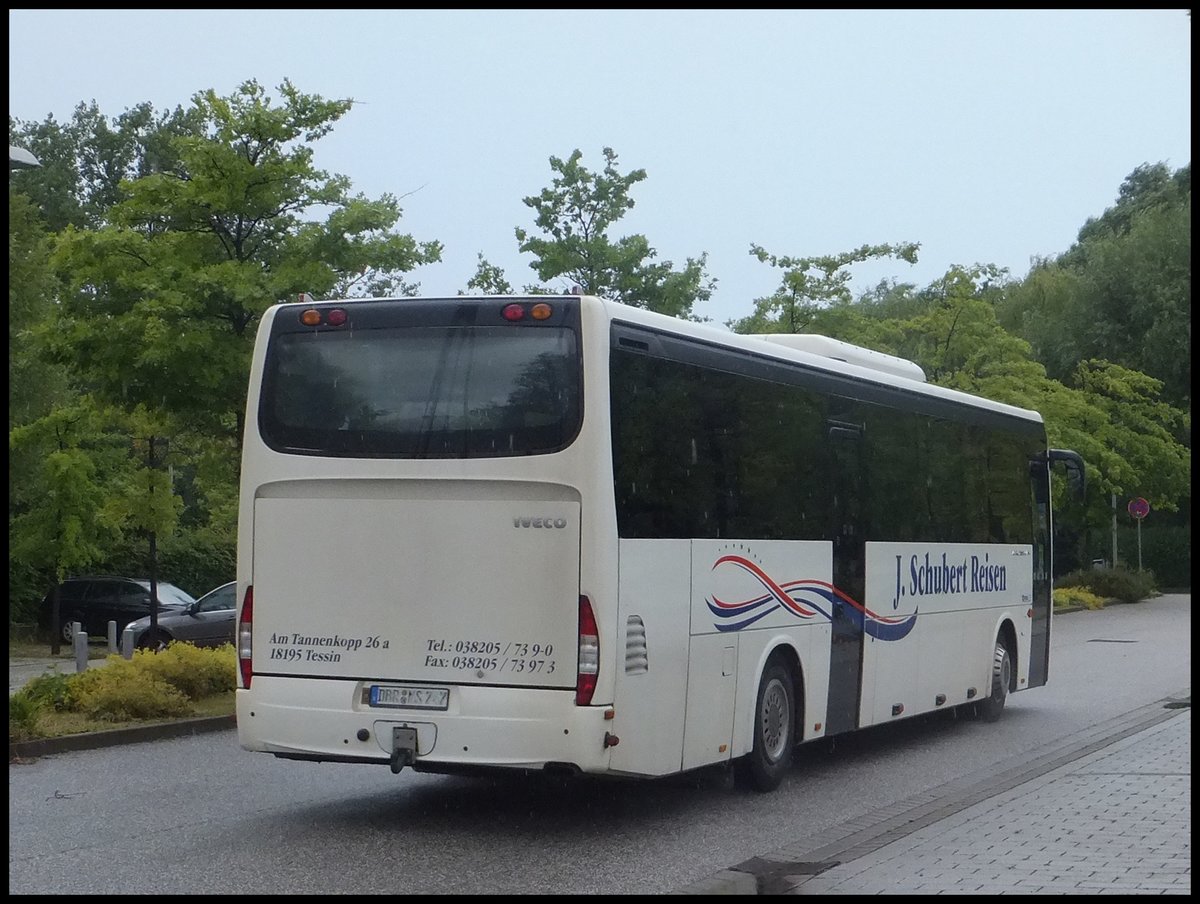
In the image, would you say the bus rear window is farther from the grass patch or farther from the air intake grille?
the grass patch

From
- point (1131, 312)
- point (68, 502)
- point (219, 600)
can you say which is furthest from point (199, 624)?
point (1131, 312)

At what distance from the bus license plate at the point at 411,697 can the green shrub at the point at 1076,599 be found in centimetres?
3487

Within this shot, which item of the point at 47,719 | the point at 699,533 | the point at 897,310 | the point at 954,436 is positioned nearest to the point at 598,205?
the point at 954,436

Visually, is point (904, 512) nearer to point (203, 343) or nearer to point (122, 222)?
point (203, 343)

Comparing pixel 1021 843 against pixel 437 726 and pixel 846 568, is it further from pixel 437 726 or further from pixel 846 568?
pixel 846 568

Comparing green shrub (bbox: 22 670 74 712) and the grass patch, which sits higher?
green shrub (bbox: 22 670 74 712)

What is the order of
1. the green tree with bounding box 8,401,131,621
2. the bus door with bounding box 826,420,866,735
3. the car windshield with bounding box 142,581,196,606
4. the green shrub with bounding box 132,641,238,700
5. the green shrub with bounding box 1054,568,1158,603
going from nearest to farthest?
1. the bus door with bounding box 826,420,866,735
2. the green shrub with bounding box 132,641,238,700
3. the car windshield with bounding box 142,581,196,606
4. the green tree with bounding box 8,401,131,621
5. the green shrub with bounding box 1054,568,1158,603

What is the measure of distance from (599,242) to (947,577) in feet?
67.0

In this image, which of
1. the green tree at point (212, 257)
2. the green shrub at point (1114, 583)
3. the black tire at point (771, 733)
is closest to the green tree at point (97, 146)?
the green shrub at point (1114, 583)

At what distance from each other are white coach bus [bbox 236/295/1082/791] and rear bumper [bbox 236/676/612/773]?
13 mm

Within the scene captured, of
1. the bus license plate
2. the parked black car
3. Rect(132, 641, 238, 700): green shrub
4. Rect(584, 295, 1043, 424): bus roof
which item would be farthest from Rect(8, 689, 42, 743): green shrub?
the parked black car

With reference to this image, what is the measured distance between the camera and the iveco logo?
946 cm

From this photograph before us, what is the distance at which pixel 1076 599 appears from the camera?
4331cm

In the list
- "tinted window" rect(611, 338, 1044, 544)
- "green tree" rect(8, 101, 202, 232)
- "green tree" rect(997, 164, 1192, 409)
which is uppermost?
"green tree" rect(8, 101, 202, 232)
